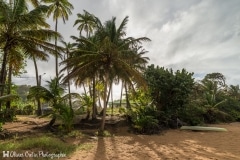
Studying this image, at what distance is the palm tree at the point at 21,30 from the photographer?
12.6m

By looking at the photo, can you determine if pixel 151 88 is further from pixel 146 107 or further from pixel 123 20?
pixel 123 20

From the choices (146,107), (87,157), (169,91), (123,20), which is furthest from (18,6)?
(169,91)

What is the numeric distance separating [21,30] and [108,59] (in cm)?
572

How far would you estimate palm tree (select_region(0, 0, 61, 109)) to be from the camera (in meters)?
12.6

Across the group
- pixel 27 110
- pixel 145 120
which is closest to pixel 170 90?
pixel 145 120

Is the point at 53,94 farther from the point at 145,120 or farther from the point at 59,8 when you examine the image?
the point at 59,8

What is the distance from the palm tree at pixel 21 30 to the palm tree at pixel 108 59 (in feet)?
6.38

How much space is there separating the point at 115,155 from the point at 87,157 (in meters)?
1.20

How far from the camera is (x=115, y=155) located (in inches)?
363

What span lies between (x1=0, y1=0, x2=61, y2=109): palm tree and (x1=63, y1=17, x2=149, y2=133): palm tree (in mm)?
1945

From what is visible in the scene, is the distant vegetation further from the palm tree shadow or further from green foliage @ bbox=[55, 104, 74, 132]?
the palm tree shadow

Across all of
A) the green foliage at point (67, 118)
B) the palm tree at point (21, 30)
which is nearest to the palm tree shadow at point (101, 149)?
the green foliage at point (67, 118)

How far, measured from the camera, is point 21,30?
1327 centimetres

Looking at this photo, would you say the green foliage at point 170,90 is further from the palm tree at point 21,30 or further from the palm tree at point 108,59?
the palm tree at point 21,30
